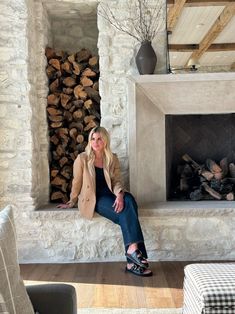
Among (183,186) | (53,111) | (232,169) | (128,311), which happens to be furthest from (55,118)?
(128,311)

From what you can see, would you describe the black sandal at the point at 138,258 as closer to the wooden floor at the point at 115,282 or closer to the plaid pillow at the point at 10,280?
the wooden floor at the point at 115,282

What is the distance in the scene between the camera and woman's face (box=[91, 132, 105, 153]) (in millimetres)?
3582

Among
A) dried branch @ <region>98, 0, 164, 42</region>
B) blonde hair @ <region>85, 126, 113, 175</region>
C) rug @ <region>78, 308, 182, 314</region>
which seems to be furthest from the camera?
dried branch @ <region>98, 0, 164, 42</region>

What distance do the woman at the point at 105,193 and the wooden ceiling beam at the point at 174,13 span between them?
122 cm

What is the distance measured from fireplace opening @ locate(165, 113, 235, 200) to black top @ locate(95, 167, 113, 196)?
2.35 feet

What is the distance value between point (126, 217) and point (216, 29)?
1.97m

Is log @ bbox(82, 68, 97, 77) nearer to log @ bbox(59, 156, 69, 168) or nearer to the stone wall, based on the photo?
the stone wall

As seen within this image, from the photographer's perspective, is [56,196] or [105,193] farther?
[56,196]

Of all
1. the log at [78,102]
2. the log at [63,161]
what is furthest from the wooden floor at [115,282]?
the log at [78,102]

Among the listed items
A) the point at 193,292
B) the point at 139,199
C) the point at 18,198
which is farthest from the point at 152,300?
the point at 18,198

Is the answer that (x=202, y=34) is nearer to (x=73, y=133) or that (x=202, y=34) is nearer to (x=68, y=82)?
(x=68, y=82)

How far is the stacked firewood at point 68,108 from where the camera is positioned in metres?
4.07

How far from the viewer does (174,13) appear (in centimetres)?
384

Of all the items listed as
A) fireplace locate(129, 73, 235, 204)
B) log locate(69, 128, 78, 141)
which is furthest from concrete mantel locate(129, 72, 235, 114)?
log locate(69, 128, 78, 141)
